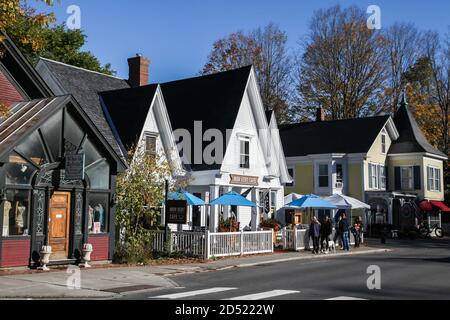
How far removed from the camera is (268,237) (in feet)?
84.8

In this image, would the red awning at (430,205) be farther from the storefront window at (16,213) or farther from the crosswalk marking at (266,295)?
the storefront window at (16,213)

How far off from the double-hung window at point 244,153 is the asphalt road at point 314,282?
1046cm

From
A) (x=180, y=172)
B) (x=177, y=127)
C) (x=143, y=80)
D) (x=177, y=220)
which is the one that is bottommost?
(x=177, y=220)

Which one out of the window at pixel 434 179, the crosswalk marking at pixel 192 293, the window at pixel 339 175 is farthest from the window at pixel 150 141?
the window at pixel 434 179

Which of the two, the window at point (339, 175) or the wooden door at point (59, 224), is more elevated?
the window at point (339, 175)

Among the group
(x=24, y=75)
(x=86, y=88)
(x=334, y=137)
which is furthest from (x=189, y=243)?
(x=334, y=137)

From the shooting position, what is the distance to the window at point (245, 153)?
31.0m

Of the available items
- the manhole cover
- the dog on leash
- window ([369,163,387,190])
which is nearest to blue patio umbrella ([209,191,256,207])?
the dog on leash

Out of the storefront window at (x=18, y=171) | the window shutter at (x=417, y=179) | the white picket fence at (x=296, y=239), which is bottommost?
the white picket fence at (x=296, y=239)

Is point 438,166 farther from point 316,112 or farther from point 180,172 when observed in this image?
point 180,172

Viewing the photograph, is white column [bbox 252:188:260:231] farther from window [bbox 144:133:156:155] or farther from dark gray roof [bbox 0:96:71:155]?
dark gray roof [bbox 0:96:71:155]

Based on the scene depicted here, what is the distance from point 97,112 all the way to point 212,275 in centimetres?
1443

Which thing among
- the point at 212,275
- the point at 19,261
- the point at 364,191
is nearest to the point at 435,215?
the point at 364,191

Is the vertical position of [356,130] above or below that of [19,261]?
above
